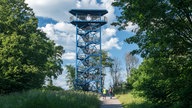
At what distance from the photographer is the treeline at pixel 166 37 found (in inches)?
510

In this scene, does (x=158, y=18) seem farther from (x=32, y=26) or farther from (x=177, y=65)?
(x=32, y=26)

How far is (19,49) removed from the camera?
3488 cm

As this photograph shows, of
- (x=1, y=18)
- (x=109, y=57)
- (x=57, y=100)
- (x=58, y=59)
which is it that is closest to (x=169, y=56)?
(x=57, y=100)

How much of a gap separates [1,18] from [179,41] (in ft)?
87.0

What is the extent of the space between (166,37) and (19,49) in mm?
24090

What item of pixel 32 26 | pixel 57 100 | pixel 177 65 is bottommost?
pixel 57 100

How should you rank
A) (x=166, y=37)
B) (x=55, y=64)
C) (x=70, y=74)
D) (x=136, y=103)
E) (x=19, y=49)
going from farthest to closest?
1. (x=70, y=74)
2. (x=55, y=64)
3. (x=19, y=49)
4. (x=136, y=103)
5. (x=166, y=37)

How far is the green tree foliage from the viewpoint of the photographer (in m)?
34.3

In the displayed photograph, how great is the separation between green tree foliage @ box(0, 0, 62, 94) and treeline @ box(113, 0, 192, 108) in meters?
20.8

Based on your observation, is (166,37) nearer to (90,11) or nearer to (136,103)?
(136,103)

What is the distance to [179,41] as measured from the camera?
45.2 ft

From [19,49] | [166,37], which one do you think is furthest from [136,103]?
[19,49]

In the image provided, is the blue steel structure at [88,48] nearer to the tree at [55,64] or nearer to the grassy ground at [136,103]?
the tree at [55,64]

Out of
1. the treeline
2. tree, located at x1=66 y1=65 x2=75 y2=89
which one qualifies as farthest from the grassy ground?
tree, located at x1=66 y1=65 x2=75 y2=89
